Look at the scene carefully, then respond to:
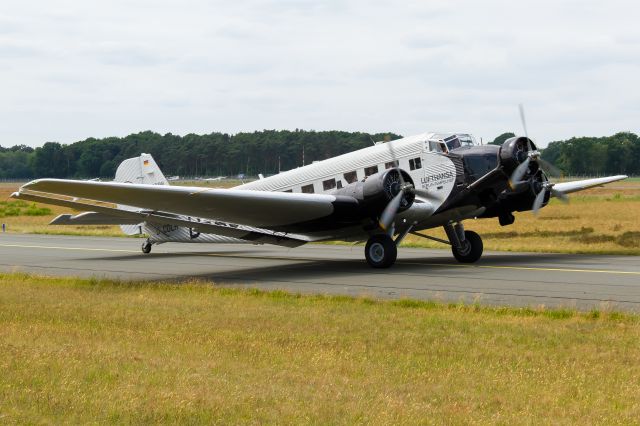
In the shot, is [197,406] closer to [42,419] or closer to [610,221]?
[42,419]

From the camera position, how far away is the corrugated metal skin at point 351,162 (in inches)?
901

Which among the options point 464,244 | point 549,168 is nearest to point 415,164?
point 464,244

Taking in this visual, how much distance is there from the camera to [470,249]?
24.0 metres

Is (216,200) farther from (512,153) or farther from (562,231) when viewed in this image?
(562,231)

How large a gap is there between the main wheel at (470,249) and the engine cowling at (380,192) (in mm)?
3468

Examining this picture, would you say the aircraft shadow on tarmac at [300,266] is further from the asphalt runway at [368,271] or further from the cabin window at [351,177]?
the cabin window at [351,177]

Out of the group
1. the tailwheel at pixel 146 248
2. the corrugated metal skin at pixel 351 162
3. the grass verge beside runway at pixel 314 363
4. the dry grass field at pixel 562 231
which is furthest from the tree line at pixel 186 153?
the grass verge beside runway at pixel 314 363

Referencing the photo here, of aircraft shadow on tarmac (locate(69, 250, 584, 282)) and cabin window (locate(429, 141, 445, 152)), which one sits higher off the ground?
cabin window (locate(429, 141, 445, 152))

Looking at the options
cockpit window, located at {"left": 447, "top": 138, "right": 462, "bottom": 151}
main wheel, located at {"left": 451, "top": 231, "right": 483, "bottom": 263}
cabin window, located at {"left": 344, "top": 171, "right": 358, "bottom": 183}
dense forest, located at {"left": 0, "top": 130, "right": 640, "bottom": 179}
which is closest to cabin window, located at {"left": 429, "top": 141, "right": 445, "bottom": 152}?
cockpit window, located at {"left": 447, "top": 138, "right": 462, "bottom": 151}

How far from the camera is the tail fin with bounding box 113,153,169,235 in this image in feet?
95.8

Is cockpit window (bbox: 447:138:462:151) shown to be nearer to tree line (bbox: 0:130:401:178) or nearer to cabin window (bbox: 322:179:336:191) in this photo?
cabin window (bbox: 322:179:336:191)

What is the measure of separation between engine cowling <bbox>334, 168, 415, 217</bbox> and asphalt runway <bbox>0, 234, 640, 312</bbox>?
1.71 meters

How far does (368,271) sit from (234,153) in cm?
8049

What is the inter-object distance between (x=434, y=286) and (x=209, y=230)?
7823 mm
